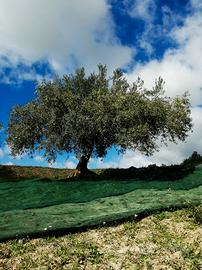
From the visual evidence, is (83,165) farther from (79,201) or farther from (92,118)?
(79,201)

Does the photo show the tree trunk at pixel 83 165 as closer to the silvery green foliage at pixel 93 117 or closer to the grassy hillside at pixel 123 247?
the silvery green foliage at pixel 93 117

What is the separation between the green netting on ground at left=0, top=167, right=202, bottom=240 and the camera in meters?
18.1

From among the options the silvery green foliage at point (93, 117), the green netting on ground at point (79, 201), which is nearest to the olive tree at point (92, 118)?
the silvery green foliage at point (93, 117)

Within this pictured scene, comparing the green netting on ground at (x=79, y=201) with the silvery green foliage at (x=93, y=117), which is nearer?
the green netting on ground at (x=79, y=201)

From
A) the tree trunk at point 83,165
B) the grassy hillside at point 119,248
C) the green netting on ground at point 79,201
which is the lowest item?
the grassy hillside at point 119,248

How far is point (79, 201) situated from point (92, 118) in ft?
50.2

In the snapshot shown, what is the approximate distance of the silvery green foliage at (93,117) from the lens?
36.7 meters

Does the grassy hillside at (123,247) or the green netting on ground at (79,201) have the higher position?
the green netting on ground at (79,201)

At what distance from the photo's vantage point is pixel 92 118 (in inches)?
1442

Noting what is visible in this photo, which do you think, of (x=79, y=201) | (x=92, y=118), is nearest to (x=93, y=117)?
(x=92, y=118)

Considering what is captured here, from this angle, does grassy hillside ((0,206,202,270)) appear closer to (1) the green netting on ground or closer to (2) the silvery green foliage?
(1) the green netting on ground

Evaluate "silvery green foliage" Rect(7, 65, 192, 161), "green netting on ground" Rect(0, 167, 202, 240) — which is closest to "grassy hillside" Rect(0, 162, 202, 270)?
"green netting on ground" Rect(0, 167, 202, 240)

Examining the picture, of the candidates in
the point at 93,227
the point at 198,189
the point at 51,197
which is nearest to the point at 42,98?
the point at 51,197

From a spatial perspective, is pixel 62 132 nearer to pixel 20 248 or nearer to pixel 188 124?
pixel 188 124
